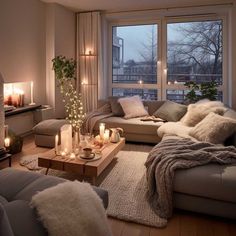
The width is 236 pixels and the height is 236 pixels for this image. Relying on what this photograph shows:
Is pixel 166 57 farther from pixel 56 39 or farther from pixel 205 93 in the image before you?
pixel 56 39

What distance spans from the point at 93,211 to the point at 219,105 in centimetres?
321

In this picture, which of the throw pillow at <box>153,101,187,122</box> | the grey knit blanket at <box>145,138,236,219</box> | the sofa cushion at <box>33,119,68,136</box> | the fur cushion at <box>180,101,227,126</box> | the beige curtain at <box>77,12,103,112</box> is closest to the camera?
the grey knit blanket at <box>145,138,236,219</box>

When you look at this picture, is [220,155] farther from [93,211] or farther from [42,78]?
[42,78]

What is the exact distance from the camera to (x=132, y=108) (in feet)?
16.3

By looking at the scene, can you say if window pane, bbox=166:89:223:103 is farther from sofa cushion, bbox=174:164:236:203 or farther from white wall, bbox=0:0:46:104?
sofa cushion, bbox=174:164:236:203

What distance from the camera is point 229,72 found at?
17.9 ft

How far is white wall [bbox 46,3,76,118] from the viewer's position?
18.0 feet

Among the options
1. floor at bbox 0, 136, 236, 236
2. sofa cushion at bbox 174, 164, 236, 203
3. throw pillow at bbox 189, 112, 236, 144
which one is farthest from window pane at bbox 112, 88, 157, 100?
floor at bbox 0, 136, 236, 236

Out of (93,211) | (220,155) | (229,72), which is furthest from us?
(229,72)

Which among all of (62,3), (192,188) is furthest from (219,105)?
(62,3)

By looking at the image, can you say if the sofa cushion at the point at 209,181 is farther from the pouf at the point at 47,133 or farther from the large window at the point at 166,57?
the large window at the point at 166,57

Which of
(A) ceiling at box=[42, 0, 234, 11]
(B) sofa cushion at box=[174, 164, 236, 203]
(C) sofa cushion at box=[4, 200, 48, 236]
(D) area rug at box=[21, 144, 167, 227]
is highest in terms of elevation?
(A) ceiling at box=[42, 0, 234, 11]

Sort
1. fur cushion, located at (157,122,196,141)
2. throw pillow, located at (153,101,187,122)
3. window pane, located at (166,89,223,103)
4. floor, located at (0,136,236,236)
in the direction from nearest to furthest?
floor, located at (0,136,236,236) → fur cushion, located at (157,122,196,141) → throw pillow, located at (153,101,187,122) → window pane, located at (166,89,223,103)

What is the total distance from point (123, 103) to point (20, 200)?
11.7 feet
